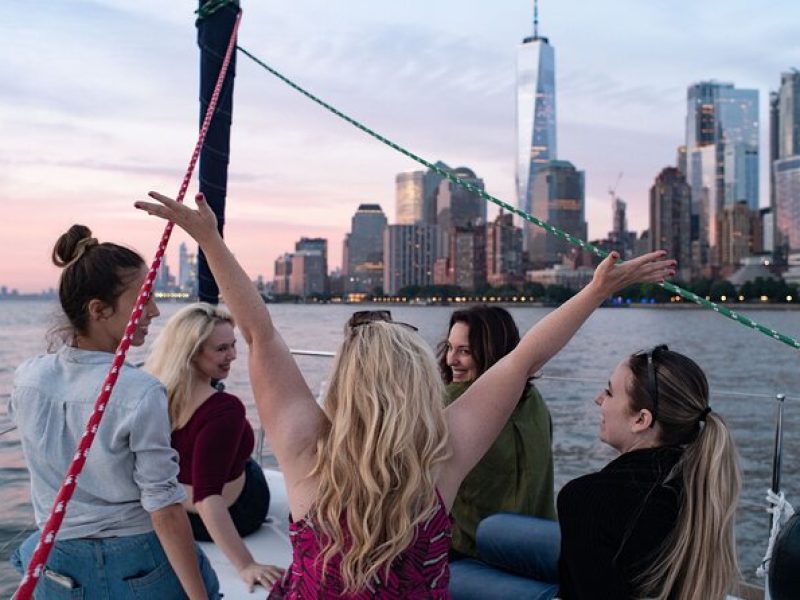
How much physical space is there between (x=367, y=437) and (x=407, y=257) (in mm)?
133433

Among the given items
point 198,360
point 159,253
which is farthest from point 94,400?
point 198,360

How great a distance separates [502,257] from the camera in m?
117

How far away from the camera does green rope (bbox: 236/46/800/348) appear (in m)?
2.00

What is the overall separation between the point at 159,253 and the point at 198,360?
103 cm

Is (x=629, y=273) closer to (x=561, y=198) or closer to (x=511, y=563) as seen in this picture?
(x=511, y=563)

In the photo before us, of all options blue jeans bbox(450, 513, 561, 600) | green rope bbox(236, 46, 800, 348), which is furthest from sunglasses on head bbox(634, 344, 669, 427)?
blue jeans bbox(450, 513, 561, 600)

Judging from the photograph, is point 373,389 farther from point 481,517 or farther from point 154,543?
point 481,517

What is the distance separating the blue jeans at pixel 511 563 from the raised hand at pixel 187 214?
124 cm

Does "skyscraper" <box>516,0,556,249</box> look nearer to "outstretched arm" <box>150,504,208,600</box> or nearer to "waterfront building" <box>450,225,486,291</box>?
"waterfront building" <box>450,225,486,291</box>

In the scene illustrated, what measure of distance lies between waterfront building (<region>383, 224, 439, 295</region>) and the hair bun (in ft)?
398

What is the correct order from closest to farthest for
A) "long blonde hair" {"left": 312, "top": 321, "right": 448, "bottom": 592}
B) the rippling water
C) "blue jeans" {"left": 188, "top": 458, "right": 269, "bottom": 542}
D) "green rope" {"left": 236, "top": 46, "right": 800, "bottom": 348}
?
"long blonde hair" {"left": 312, "top": 321, "right": 448, "bottom": 592}
"green rope" {"left": 236, "top": 46, "right": 800, "bottom": 348}
"blue jeans" {"left": 188, "top": 458, "right": 269, "bottom": 542}
the rippling water

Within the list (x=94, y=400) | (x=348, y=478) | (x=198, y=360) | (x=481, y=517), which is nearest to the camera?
(x=348, y=478)

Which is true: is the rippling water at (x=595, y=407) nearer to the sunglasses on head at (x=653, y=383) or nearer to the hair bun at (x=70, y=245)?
the hair bun at (x=70, y=245)

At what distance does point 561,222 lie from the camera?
158 meters
